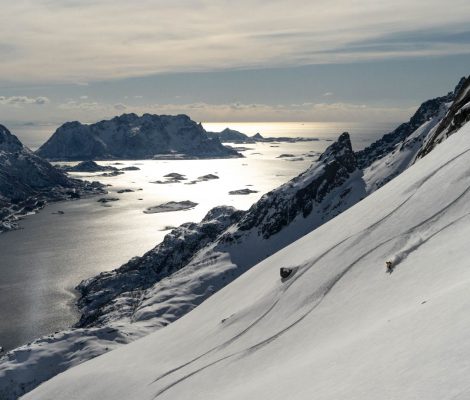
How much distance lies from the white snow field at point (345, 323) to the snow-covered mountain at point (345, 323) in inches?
4.4

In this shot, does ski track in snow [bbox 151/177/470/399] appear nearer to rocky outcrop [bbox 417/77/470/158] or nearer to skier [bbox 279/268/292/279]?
skier [bbox 279/268/292/279]

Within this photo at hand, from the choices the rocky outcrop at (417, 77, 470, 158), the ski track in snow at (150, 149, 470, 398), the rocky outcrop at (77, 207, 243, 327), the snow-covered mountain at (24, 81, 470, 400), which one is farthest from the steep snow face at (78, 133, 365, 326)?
the ski track in snow at (150, 149, 470, 398)

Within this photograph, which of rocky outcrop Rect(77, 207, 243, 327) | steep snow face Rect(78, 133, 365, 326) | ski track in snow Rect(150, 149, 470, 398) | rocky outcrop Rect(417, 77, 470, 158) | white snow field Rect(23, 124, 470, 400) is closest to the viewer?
white snow field Rect(23, 124, 470, 400)

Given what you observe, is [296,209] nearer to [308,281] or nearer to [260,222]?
[260,222]

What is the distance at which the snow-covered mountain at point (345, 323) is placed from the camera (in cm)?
1745

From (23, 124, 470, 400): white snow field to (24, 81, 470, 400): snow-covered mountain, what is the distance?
0.36 feet

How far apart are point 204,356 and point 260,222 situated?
138 m

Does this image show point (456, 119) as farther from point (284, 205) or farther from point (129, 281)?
point (129, 281)

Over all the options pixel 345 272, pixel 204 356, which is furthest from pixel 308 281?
pixel 204 356

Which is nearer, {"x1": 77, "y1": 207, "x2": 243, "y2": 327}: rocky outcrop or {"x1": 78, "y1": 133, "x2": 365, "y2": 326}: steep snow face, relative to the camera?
{"x1": 78, "y1": 133, "x2": 365, "y2": 326}: steep snow face

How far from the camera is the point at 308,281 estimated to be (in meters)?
45.8

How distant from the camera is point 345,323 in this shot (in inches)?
1222

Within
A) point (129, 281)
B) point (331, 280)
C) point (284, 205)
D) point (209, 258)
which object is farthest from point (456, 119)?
point (129, 281)

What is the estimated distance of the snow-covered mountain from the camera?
1745cm
